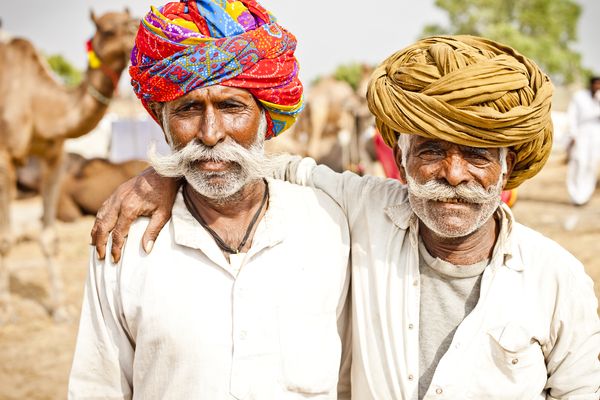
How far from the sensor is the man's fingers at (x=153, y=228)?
2084 millimetres

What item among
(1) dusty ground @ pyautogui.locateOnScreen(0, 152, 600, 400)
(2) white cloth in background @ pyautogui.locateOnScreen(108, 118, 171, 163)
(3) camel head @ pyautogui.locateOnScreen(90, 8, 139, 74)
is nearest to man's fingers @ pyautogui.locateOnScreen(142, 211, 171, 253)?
(1) dusty ground @ pyautogui.locateOnScreen(0, 152, 600, 400)

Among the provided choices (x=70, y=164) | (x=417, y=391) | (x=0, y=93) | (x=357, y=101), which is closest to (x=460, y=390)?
(x=417, y=391)

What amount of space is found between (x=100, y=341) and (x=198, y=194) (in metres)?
0.61

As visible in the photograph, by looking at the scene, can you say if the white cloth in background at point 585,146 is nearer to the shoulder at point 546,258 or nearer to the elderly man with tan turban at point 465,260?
the elderly man with tan turban at point 465,260

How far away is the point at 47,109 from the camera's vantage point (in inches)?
244

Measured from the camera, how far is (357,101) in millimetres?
13086

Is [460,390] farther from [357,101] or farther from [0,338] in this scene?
[357,101]

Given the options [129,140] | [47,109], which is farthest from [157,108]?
[129,140]

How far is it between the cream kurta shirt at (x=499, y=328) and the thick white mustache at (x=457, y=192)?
15 cm

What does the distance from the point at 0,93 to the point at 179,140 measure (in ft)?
15.5

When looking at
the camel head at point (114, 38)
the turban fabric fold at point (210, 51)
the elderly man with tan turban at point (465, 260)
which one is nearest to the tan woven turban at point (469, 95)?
the elderly man with tan turban at point (465, 260)

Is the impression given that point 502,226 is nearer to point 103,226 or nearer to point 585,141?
point 103,226

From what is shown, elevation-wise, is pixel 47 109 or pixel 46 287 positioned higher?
pixel 47 109

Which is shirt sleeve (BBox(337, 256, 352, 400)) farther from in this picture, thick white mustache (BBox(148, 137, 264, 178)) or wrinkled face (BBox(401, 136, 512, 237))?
thick white mustache (BBox(148, 137, 264, 178))
